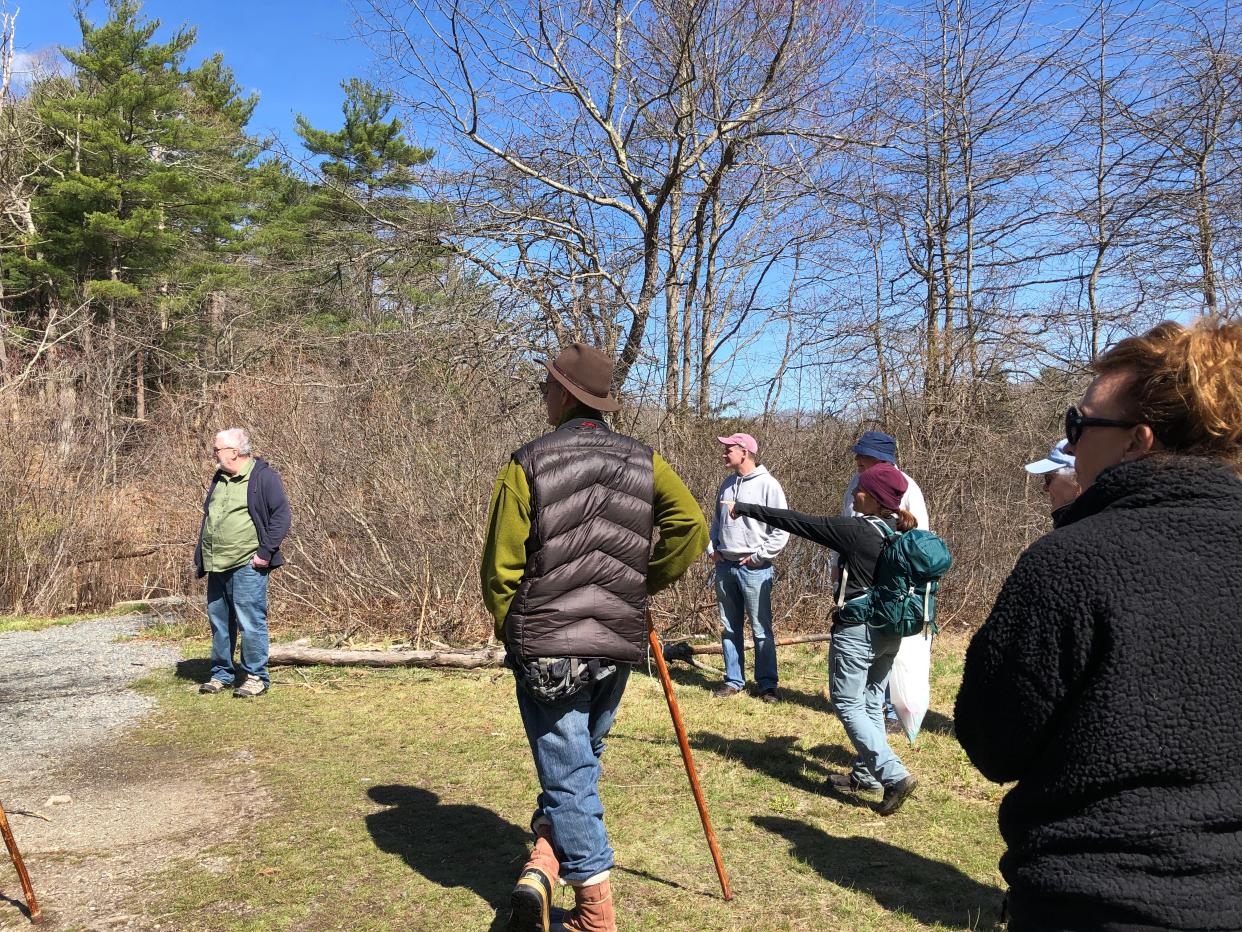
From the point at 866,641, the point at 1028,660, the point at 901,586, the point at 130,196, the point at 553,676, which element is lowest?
the point at 866,641

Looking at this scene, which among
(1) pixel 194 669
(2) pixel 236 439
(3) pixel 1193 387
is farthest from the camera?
(1) pixel 194 669

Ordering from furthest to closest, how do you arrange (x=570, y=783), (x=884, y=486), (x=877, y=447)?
(x=877, y=447)
(x=884, y=486)
(x=570, y=783)

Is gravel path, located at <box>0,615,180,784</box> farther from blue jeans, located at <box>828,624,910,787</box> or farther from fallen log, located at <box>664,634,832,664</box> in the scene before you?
blue jeans, located at <box>828,624,910,787</box>

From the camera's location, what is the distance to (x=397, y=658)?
8031 millimetres

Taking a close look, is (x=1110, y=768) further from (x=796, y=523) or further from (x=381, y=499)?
(x=381, y=499)

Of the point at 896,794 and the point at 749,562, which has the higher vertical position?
the point at 749,562

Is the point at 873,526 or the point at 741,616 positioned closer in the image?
the point at 873,526

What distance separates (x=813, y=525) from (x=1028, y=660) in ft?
10.1

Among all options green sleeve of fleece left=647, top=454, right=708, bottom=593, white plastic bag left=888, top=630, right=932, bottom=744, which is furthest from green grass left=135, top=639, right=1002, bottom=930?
green sleeve of fleece left=647, top=454, right=708, bottom=593

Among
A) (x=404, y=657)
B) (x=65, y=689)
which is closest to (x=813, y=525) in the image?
(x=404, y=657)

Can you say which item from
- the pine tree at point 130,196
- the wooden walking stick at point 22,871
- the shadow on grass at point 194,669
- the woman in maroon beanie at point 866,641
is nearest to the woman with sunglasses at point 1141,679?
the woman in maroon beanie at point 866,641

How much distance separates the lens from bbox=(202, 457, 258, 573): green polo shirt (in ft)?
21.8

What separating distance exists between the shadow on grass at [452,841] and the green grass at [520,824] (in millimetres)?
12

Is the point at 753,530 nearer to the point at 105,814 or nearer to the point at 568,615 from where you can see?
the point at 568,615
